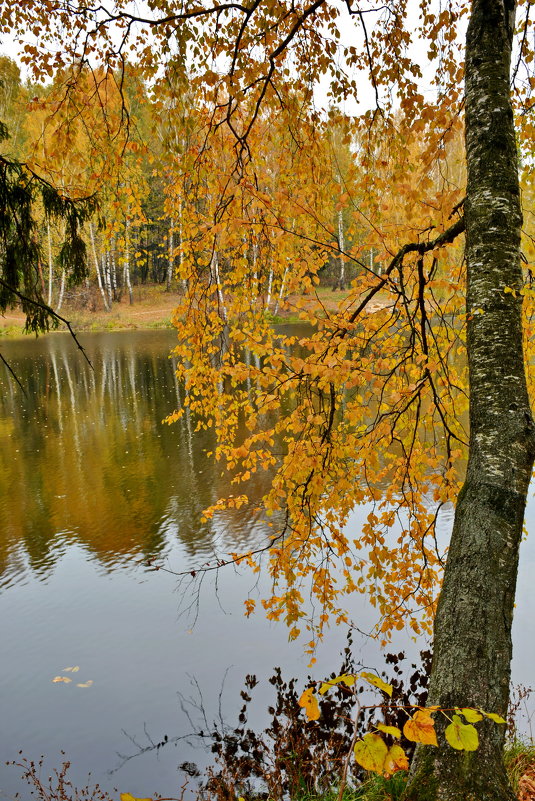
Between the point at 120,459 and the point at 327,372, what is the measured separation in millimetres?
7998

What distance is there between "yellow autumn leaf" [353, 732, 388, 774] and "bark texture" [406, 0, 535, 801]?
59 cm

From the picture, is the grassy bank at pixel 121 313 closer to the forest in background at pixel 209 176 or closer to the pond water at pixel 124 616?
the pond water at pixel 124 616

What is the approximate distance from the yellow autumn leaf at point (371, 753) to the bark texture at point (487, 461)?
591 millimetres

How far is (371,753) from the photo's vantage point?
141 centimetres

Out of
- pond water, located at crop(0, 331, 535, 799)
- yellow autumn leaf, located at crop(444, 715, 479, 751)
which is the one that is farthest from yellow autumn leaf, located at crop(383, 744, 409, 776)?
pond water, located at crop(0, 331, 535, 799)

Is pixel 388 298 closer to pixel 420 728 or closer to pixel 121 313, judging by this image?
pixel 420 728

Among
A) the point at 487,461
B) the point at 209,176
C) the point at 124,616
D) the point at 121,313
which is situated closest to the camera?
the point at 487,461

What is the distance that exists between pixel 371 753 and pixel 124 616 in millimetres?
4965

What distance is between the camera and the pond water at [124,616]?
4.46 metres

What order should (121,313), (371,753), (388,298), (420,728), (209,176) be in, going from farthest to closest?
(121,313) → (209,176) → (388,298) → (420,728) → (371,753)

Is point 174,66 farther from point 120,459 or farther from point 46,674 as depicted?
point 120,459

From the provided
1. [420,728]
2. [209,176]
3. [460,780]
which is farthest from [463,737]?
[209,176]

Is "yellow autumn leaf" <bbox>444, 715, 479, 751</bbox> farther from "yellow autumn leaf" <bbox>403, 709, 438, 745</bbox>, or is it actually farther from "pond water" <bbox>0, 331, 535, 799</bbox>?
"pond water" <bbox>0, 331, 535, 799</bbox>

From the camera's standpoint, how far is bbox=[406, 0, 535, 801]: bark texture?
1885 millimetres
